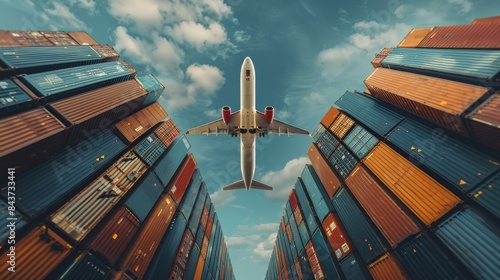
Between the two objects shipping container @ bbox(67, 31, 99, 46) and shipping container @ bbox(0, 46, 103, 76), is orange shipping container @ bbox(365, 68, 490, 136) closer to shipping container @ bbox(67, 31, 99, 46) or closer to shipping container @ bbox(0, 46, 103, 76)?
shipping container @ bbox(0, 46, 103, 76)

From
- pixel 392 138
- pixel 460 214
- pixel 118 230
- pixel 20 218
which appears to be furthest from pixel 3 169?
pixel 392 138

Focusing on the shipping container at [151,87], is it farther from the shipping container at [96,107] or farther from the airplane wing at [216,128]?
the airplane wing at [216,128]

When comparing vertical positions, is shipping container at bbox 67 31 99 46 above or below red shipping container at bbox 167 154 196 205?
above

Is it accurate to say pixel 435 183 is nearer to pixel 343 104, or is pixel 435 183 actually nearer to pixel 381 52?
pixel 343 104

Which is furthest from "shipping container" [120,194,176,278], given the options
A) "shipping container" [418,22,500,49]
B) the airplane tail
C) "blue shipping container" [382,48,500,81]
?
"shipping container" [418,22,500,49]

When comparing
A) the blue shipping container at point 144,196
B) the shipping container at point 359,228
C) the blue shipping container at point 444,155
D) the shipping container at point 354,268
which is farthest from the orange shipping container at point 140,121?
the blue shipping container at point 444,155
